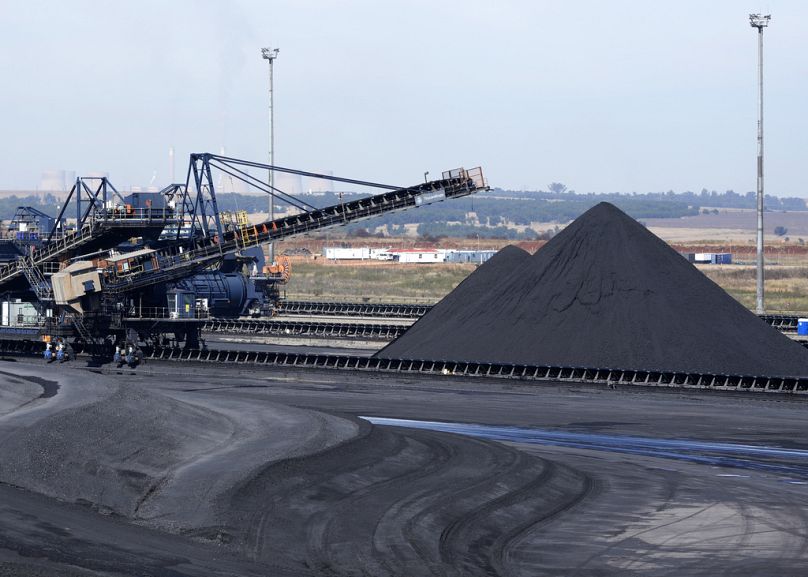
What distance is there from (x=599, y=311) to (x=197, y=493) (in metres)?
28.2

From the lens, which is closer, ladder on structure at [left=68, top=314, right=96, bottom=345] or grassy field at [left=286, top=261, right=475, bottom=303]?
ladder on structure at [left=68, top=314, right=96, bottom=345]

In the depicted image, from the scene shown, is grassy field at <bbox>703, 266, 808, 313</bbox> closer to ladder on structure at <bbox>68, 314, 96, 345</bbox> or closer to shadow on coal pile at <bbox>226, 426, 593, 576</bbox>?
ladder on structure at <bbox>68, 314, 96, 345</bbox>

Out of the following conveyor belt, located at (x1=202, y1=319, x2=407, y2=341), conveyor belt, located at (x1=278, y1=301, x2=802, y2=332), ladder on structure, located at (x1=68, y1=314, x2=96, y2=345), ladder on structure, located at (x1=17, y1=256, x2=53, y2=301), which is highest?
ladder on structure, located at (x1=17, y1=256, x2=53, y2=301)

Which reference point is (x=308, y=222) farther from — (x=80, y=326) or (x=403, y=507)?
(x=403, y=507)

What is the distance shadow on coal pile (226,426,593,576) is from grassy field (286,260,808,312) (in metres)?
66.6

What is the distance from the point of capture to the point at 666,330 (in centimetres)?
4475

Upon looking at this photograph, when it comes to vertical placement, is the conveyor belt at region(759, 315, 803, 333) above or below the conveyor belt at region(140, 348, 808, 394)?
above

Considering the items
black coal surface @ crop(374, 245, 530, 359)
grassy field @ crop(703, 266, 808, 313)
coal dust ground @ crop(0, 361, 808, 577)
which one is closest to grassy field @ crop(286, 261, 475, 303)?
grassy field @ crop(703, 266, 808, 313)

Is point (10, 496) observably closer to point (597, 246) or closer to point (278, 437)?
point (278, 437)

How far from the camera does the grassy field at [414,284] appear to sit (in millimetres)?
99312

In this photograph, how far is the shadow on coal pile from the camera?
59.2 feet

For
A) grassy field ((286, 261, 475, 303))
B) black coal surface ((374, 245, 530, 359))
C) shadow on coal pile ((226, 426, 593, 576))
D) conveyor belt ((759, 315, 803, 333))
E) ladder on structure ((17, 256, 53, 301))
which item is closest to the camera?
shadow on coal pile ((226, 426, 593, 576))

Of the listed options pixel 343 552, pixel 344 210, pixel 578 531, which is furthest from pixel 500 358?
pixel 343 552

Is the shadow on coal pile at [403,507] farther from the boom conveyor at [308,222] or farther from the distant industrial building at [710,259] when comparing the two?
the distant industrial building at [710,259]
